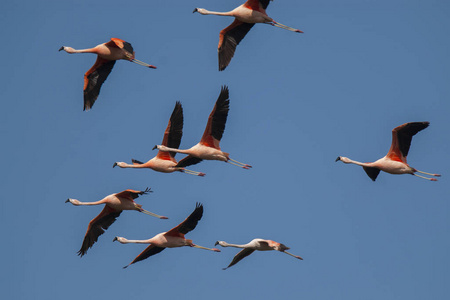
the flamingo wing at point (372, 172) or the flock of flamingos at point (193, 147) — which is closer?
the flock of flamingos at point (193, 147)

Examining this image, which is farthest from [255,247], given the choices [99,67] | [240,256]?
[99,67]

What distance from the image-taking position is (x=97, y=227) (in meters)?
41.0

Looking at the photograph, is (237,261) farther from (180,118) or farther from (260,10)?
(260,10)

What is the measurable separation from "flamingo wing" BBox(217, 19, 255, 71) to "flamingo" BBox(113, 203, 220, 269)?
5472mm

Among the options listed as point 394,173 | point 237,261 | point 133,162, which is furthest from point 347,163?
point 133,162

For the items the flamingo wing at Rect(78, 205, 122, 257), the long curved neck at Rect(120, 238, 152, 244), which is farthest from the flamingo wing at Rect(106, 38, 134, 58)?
the long curved neck at Rect(120, 238, 152, 244)

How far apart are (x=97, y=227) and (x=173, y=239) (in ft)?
11.9

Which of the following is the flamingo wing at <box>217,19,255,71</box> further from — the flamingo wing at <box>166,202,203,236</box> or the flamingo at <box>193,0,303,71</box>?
the flamingo wing at <box>166,202,203,236</box>

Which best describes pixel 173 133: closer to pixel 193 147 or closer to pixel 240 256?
pixel 193 147

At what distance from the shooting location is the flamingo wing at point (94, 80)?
41.0 metres

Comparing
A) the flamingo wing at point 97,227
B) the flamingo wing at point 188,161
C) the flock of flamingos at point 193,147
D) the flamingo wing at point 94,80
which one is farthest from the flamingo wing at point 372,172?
the flamingo wing at point 94,80

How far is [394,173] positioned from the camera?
39.1 meters

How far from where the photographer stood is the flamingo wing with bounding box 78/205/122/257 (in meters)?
40.8

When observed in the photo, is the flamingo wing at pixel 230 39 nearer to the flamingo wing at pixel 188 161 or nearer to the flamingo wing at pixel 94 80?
the flamingo wing at pixel 188 161
